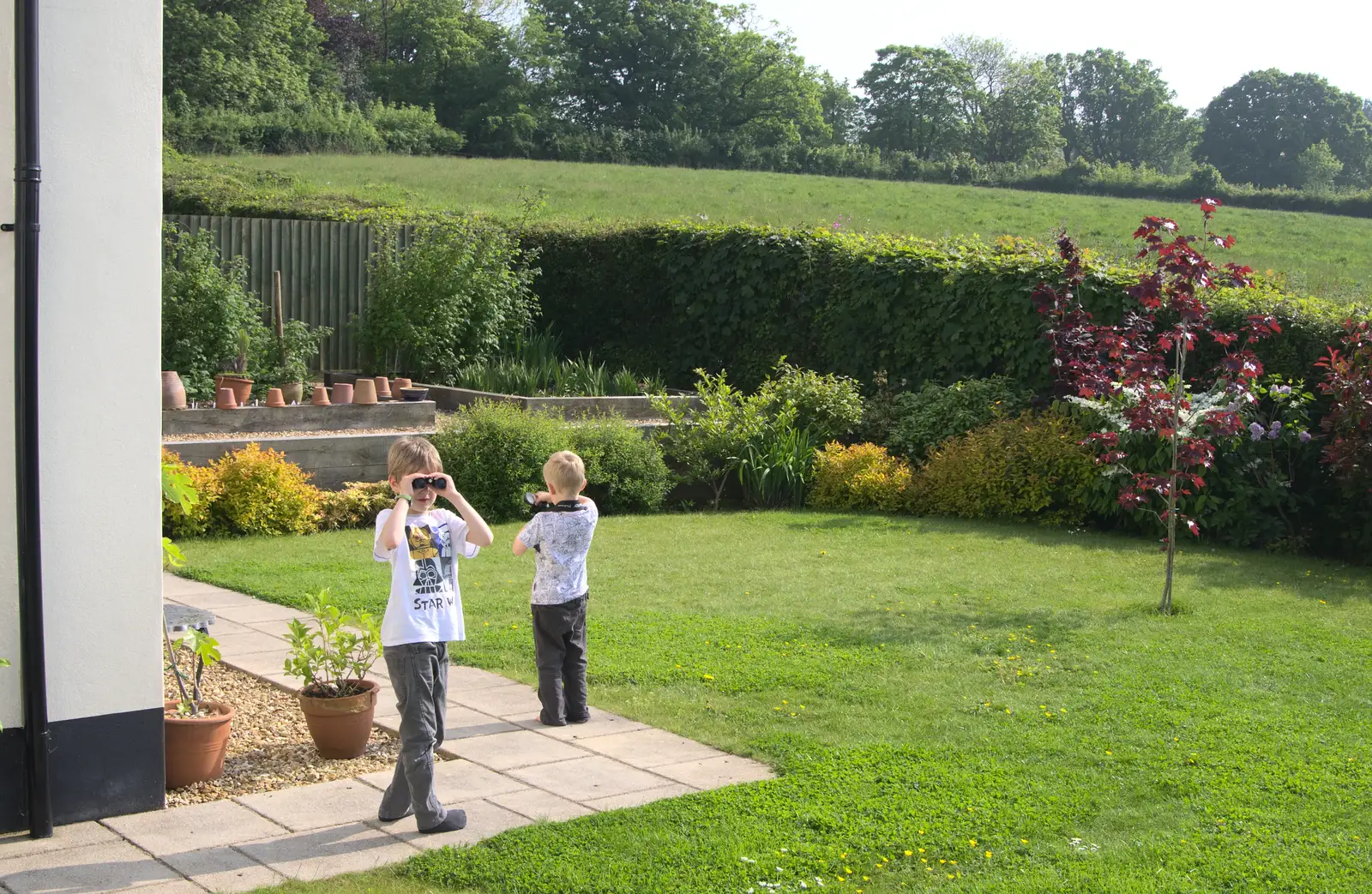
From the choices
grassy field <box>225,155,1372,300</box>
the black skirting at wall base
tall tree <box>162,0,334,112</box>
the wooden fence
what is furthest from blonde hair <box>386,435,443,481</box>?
tall tree <box>162,0,334,112</box>

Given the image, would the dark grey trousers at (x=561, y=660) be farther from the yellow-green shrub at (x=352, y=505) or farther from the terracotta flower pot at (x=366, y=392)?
the terracotta flower pot at (x=366, y=392)

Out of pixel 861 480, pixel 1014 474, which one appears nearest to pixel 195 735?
pixel 861 480

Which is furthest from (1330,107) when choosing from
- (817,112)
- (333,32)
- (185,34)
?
(185,34)

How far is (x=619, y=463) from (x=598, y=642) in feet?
16.1

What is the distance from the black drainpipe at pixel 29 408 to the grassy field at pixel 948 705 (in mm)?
1211

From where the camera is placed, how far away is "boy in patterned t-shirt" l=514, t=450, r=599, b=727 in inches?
215

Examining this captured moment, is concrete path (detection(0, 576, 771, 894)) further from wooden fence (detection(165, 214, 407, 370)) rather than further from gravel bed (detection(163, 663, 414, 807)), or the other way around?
wooden fence (detection(165, 214, 407, 370))

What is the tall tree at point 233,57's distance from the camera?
1646 inches

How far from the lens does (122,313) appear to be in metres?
4.16

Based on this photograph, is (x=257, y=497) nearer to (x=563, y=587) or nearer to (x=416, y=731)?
(x=563, y=587)

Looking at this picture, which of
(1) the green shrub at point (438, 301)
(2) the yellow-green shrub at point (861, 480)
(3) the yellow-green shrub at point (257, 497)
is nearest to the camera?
(3) the yellow-green shrub at point (257, 497)

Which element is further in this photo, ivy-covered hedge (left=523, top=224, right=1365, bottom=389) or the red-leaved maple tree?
ivy-covered hedge (left=523, top=224, right=1365, bottom=389)

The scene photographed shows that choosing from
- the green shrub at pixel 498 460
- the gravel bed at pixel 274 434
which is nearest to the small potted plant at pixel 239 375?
the gravel bed at pixel 274 434

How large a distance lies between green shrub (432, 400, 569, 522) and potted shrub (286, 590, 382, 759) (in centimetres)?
584
